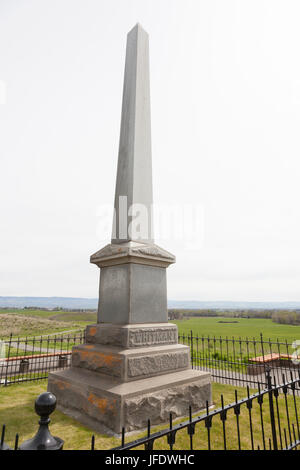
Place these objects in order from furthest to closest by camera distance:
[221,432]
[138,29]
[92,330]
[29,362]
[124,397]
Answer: [29,362] < [138,29] < [92,330] < [221,432] < [124,397]

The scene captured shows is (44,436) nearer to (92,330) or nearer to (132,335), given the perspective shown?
(132,335)

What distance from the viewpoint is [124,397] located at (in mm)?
3736

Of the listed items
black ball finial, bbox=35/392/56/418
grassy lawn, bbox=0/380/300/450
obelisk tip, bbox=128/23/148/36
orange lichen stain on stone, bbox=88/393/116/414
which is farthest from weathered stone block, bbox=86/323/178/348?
obelisk tip, bbox=128/23/148/36

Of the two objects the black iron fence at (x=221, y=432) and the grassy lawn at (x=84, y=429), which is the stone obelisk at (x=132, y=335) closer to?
the grassy lawn at (x=84, y=429)

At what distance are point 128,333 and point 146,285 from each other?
3.29ft

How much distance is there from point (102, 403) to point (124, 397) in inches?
18.2

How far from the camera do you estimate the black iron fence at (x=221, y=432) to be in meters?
1.66

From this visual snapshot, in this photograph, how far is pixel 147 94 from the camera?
6746 millimetres

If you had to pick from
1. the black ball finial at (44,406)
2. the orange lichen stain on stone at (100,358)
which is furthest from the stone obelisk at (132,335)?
the black ball finial at (44,406)

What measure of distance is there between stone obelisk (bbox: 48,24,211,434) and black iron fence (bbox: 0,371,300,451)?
443mm

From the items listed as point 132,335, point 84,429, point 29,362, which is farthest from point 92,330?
point 29,362

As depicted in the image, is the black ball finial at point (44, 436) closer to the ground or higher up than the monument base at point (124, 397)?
higher up

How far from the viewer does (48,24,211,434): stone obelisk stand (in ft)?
13.2
